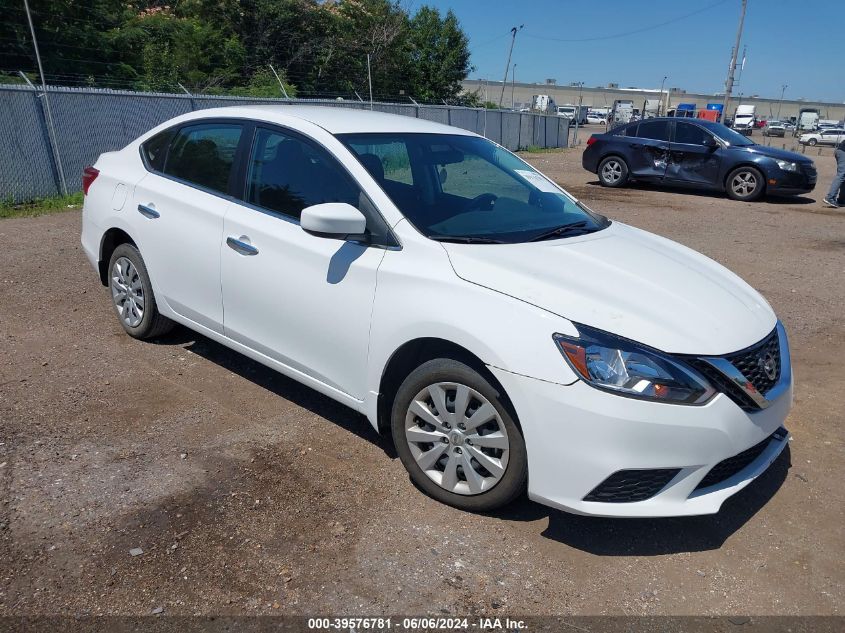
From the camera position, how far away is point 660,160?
14.7 metres

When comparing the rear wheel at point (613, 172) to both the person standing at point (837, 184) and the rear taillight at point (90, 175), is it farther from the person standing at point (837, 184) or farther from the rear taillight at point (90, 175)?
the rear taillight at point (90, 175)

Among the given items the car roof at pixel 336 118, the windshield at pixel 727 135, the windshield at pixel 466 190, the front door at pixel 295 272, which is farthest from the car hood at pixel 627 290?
the windshield at pixel 727 135

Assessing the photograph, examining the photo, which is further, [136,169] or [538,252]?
[136,169]

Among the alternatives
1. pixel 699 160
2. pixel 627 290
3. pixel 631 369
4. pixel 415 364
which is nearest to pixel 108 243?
pixel 415 364

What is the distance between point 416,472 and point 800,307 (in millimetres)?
4984

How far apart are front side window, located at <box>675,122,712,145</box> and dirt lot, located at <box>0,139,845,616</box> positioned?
10.4 m

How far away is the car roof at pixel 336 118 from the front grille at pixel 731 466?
2.46m

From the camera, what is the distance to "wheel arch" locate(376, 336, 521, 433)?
2943 mm

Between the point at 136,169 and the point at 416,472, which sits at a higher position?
the point at 136,169

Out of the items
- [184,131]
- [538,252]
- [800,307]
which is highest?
[184,131]

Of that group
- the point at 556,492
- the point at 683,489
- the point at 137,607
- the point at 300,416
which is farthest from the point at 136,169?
the point at 683,489

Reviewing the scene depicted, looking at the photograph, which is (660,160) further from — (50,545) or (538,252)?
(50,545)

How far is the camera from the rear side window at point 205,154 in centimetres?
422

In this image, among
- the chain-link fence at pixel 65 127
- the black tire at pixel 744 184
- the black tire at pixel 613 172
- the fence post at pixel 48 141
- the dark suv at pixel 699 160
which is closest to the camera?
the chain-link fence at pixel 65 127
